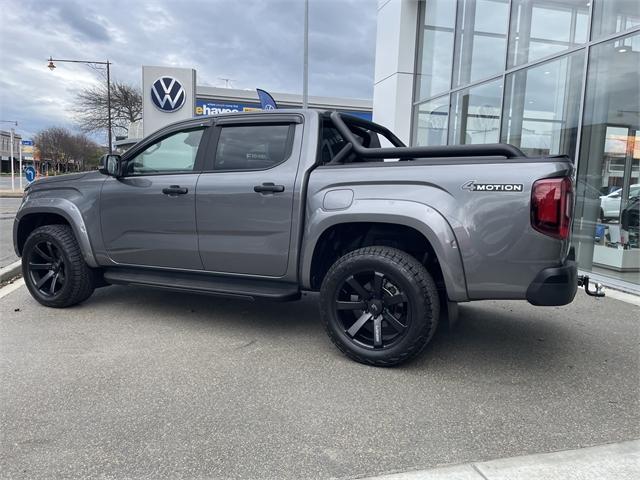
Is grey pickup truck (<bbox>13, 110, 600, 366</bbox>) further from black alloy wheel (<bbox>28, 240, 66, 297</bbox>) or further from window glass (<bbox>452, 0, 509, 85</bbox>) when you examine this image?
window glass (<bbox>452, 0, 509, 85</bbox>)

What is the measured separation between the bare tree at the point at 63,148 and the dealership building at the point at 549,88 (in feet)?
182

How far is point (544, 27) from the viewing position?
827 cm

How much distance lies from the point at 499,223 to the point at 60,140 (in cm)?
6449

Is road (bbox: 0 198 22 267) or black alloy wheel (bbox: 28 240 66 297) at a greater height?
black alloy wheel (bbox: 28 240 66 297)

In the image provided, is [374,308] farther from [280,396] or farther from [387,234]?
[280,396]

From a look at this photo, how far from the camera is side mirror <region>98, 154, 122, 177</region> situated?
443 centimetres

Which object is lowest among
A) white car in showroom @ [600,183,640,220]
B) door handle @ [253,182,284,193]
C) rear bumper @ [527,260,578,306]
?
rear bumper @ [527,260,578,306]

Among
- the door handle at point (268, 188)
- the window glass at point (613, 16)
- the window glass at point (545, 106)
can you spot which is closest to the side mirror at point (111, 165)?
the door handle at point (268, 188)

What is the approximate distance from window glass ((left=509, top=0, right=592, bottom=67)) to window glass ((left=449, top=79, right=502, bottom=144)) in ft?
2.54

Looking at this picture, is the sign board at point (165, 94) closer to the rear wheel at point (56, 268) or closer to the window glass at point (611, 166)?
the rear wheel at point (56, 268)

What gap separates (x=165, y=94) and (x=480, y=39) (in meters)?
8.36

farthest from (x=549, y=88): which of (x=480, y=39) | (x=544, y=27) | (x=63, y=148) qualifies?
(x=63, y=148)

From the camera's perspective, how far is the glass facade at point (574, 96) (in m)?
6.81

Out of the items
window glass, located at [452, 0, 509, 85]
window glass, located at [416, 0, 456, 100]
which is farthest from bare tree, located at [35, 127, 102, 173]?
window glass, located at [452, 0, 509, 85]
